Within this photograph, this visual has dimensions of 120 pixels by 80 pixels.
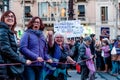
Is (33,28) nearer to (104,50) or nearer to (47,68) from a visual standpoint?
(47,68)

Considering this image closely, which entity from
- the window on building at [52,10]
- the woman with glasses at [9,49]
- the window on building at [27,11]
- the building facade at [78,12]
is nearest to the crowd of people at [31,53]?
the woman with glasses at [9,49]

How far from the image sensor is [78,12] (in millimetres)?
58844

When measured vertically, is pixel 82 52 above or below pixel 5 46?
below

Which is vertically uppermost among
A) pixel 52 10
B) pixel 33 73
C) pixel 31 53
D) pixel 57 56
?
pixel 52 10

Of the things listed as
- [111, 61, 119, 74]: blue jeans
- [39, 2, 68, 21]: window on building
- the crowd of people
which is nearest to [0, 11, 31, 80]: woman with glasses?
the crowd of people

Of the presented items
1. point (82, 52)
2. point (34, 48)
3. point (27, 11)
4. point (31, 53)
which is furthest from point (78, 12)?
point (31, 53)

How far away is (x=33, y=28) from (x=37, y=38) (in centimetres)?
25

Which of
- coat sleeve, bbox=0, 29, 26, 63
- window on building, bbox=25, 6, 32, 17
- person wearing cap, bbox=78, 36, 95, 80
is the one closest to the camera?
coat sleeve, bbox=0, 29, 26, 63

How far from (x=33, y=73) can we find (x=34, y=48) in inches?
18.4

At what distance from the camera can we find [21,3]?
58.9 metres

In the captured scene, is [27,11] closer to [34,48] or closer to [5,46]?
[34,48]

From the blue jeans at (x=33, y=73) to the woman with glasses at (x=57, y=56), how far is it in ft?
2.42

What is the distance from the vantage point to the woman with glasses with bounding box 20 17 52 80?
9008 millimetres

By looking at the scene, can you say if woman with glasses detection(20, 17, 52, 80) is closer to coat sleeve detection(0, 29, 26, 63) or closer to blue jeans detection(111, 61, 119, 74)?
coat sleeve detection(0, 29, 26, 63)
